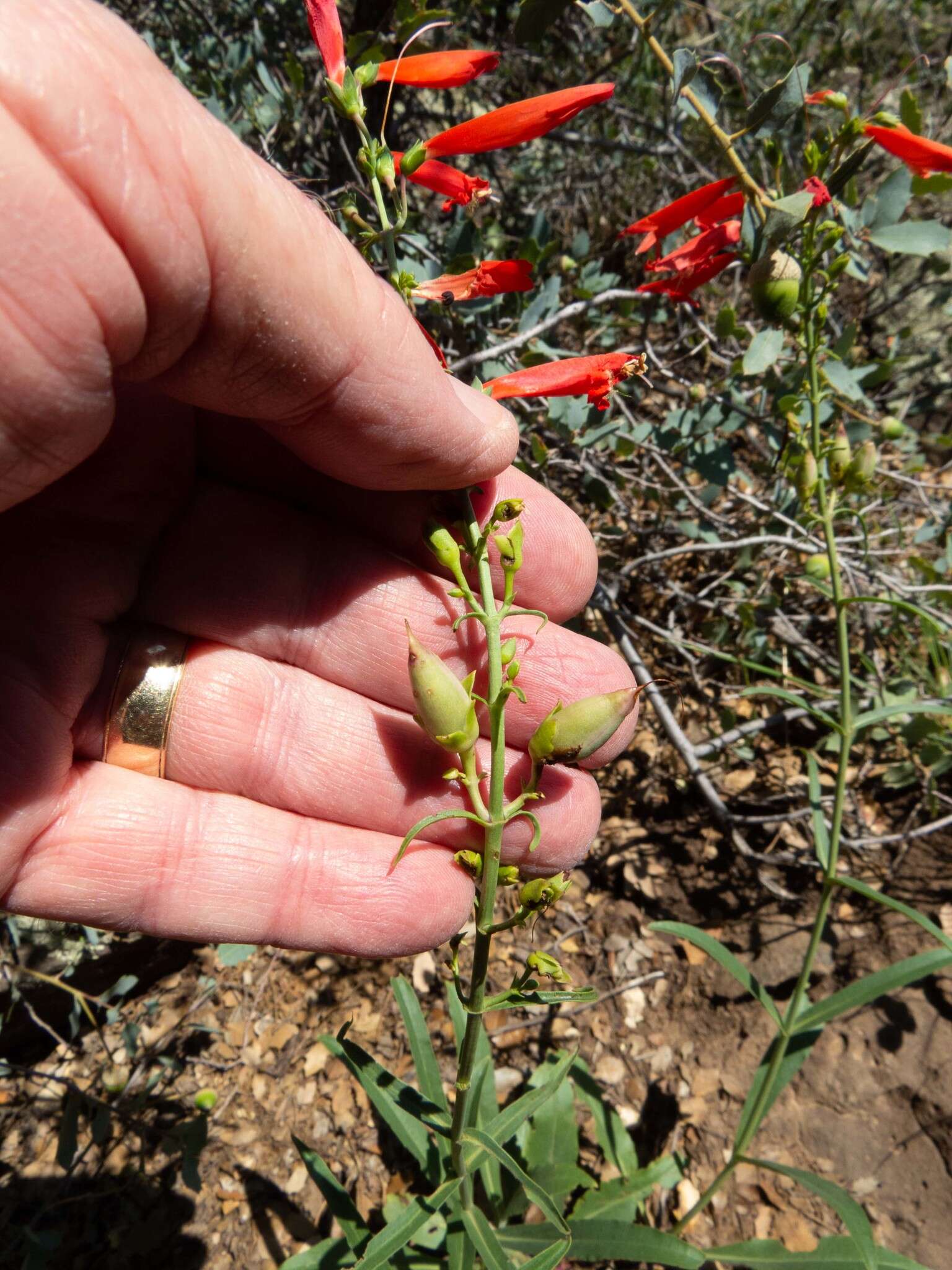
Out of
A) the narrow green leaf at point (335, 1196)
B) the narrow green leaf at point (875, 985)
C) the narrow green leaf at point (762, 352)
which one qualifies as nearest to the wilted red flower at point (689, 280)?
the narrow green leaf at point (762, 352)

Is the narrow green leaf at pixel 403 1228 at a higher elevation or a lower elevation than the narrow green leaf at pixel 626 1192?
higher

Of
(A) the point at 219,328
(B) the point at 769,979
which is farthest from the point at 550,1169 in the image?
(A) the point at 219,328

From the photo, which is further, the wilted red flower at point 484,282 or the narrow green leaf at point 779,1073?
the narrow green leaf at point 779,1073

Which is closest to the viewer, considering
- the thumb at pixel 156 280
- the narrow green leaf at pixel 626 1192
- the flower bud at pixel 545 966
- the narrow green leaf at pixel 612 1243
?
the thumb at pixel 156 280

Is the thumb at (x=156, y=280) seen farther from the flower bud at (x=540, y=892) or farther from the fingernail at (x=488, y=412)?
the flower bud at (x=540, y=892)

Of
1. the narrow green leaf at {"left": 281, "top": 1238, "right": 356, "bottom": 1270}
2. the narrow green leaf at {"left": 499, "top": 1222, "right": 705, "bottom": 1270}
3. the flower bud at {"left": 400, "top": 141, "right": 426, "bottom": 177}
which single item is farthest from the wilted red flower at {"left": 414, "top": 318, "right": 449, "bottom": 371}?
the narrow green leaf at {"left": 281, "top": 1238, "right": 356, "bottom": 1270}

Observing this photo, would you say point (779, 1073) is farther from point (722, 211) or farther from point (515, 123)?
point (515, 123)
